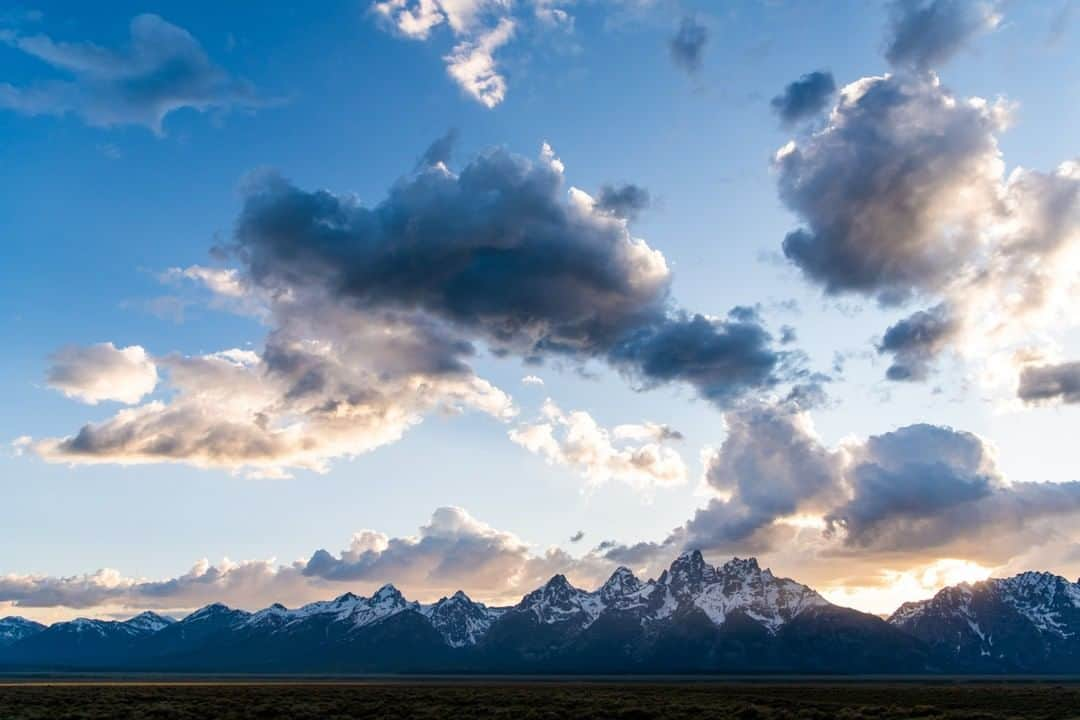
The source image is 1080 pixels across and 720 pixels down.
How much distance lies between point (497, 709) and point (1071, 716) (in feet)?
137

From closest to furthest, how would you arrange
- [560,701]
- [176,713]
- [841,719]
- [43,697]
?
[841,719], [176,713], [560,701], [43,697]

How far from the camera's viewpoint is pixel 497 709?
66.2 m

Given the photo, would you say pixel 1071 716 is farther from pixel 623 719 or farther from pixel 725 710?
pixel 623 719

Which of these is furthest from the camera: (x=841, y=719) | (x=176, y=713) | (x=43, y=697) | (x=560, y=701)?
(x=43, y=697)

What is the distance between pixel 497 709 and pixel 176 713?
79.2 ft

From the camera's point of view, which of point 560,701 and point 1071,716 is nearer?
point 1071,716

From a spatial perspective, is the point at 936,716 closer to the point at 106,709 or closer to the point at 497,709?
the point at 497,709

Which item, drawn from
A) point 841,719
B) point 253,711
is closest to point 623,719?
point 841,719

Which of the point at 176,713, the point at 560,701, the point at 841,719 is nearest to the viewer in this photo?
the point at 841,719

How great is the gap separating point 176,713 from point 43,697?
3041 centimetres

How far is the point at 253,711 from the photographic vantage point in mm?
66188

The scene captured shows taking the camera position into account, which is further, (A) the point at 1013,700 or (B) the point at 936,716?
(A) the point at 1013,700

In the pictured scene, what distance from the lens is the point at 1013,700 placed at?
8762 centimetres

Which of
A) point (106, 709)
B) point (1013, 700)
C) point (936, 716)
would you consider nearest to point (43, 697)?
point (106, 709)
